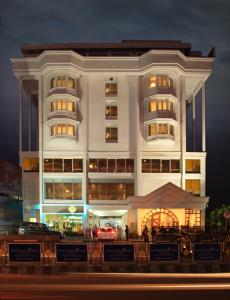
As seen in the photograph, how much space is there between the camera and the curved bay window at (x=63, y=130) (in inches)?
3067

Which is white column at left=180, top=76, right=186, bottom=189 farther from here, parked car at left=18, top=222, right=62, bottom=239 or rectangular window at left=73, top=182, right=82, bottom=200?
parked car at left=18, top=222, right=62, bottom=239

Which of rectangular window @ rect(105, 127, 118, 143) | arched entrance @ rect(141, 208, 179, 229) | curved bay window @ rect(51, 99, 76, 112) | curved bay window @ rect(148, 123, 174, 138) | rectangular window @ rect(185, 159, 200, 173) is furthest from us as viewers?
rectangular window @ rect(185, 159, 200, 173)

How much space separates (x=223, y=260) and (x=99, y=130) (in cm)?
4630

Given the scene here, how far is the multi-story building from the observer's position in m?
77.6

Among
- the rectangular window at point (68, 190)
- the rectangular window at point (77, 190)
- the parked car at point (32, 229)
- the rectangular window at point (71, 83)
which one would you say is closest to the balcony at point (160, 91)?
the rectangular window at point (71, 83)

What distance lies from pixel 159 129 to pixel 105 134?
687 cm

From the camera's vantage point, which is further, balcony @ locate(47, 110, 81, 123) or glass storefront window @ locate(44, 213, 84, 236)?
balcony @ locate(47, 110, 81, 123)

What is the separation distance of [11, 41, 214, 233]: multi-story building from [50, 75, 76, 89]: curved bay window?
0.41 feet

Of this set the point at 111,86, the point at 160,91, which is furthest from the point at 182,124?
the point at 111,86

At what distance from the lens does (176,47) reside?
279 ft

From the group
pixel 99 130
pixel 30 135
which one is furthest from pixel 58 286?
pixel 30 135

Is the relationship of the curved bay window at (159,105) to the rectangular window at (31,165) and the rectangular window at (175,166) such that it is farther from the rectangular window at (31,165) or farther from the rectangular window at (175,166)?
the rectangular window at (31,165)

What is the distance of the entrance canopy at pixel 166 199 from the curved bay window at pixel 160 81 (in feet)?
48.1

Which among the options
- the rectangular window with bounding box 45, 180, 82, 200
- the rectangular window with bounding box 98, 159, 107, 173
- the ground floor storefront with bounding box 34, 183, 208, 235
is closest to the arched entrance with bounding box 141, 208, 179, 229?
the ground floor storefront with bounding box 34, 183, 208, 235
